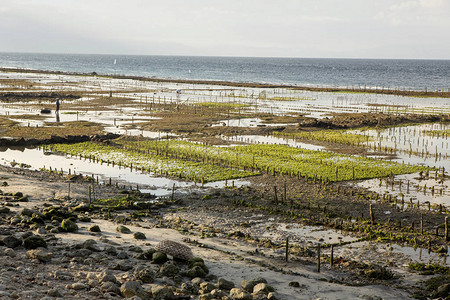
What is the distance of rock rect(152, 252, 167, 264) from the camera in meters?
15.8

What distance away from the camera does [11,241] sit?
51.9ft

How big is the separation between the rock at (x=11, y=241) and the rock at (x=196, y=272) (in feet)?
19.0

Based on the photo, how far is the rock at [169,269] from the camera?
14.9 metres

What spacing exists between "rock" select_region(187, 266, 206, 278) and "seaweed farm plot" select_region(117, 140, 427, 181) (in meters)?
15.5

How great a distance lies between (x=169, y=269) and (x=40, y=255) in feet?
13.1

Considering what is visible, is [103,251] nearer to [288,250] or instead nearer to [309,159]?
[288,250]

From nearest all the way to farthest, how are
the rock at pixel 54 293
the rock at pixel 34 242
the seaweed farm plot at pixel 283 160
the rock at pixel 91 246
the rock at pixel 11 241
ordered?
the rock at pixel 54 293 → the rock at pixel 11 241 → the rock at pixel 34 242 → the rock at pixel 91 246 → the seaweed farm plot at pixel 283 160

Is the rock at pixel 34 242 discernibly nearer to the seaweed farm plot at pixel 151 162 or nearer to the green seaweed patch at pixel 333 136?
the seaweed farm plot at pixel 151 162

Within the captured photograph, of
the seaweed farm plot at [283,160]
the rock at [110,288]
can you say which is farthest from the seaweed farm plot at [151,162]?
the rock at [110,288]

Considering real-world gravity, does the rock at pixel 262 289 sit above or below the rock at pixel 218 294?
below

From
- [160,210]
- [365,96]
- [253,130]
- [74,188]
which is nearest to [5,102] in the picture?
[253,130]

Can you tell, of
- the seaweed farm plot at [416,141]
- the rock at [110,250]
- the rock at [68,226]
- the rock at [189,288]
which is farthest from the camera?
the seaweed farm plot at [416,141]

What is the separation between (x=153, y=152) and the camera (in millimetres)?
37281

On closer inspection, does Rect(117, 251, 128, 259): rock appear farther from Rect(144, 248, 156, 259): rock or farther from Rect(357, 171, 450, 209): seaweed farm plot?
Rect(357, 171, 450, 209): seaweed farm plot
